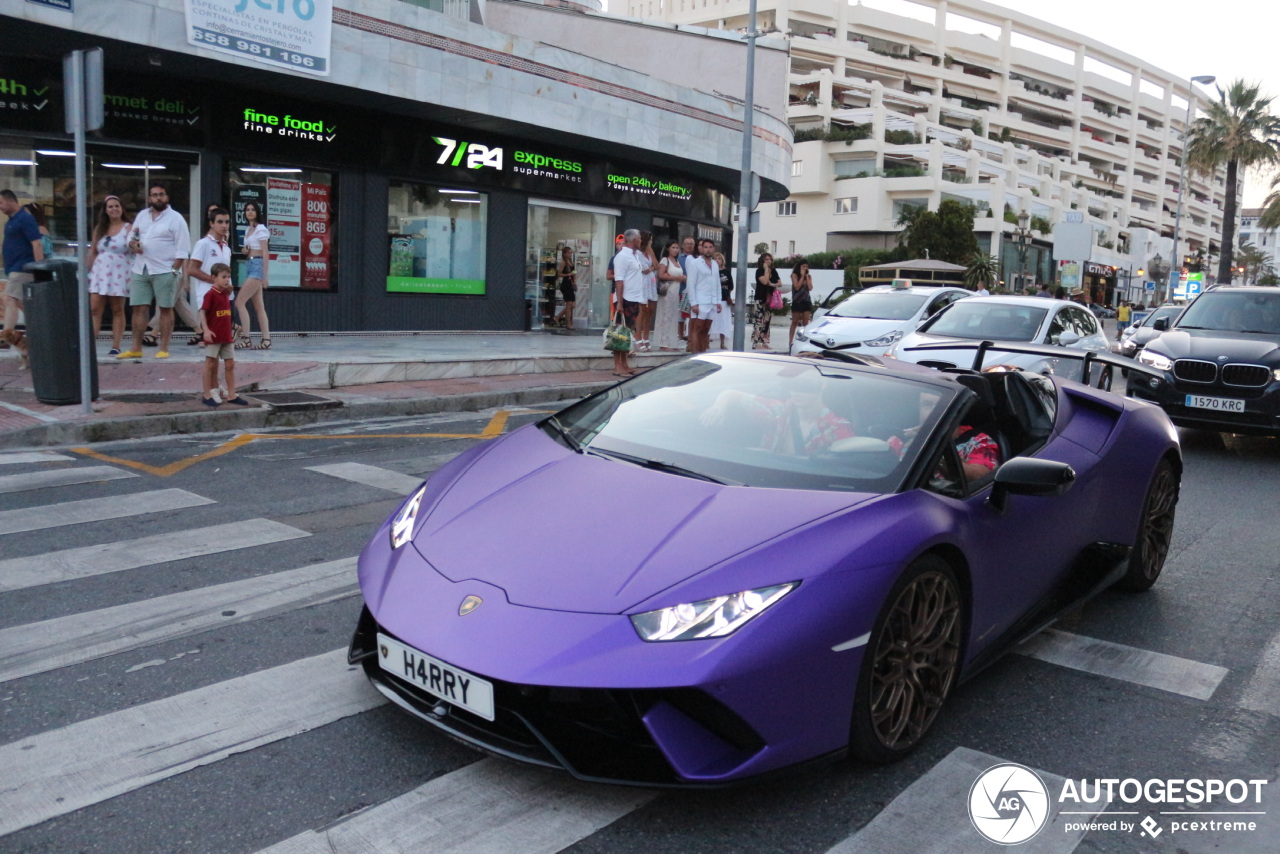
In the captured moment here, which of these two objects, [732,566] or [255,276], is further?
[255,276]

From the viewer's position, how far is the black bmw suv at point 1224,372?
31.8 feet

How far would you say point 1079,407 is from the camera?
485 cm

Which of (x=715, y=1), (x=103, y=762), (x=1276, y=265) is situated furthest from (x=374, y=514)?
(x=1276, y=265)

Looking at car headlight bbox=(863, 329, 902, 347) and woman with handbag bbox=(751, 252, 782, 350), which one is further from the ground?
woman with handbag bbox=(751, 252, 782, 350)

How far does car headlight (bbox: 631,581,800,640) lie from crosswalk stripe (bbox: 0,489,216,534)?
4.30 meters

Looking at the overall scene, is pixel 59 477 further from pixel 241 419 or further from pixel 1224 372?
pixel 1224 372

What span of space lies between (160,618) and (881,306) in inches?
499

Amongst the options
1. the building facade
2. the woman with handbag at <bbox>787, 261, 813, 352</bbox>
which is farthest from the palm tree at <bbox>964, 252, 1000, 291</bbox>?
the woman with handbag at <bbox>787, 261, 813, 352</bbox>

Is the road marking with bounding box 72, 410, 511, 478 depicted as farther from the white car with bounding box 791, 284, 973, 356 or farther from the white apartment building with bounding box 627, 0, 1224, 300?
the white apartment building with bounding box 627, 0, 1224, 300

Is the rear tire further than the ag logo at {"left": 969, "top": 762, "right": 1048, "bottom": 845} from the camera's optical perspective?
Yes

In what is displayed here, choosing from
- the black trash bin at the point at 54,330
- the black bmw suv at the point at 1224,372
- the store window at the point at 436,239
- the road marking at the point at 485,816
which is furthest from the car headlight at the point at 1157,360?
the store window at the point at 436,239

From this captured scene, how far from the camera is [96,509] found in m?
6.11

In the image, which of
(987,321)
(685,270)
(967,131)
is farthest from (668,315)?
(967,131)

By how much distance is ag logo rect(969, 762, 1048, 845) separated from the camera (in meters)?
2.94
